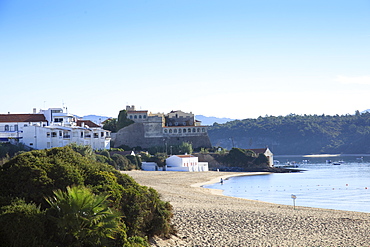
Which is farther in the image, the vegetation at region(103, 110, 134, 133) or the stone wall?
the vegetation at region(103, 110, 134, 133)

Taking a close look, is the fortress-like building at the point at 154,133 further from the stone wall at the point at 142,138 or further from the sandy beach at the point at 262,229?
the sandy beach at the point at 262,229

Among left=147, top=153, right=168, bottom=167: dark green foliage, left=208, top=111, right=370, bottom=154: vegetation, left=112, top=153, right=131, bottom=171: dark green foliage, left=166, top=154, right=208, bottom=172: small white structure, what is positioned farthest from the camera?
left=208, top=111, right=370, bottom=154: vegetation

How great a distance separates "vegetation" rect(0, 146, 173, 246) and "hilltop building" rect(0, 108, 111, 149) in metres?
45.3

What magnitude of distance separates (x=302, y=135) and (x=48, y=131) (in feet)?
363

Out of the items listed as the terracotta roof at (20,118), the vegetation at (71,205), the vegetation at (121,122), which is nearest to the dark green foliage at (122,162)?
the terracotta roof at (20,118)

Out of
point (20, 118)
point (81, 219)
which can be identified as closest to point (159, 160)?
point (20, 118)

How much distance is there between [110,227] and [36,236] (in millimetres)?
1631

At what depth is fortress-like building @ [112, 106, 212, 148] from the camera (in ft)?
242

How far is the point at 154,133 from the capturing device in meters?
75.2

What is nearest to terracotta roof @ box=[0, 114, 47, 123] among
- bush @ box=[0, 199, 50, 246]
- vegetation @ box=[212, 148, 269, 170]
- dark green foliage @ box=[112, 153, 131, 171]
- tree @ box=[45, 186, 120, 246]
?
dark green foliage @ box=[112, 153, 131, 171]

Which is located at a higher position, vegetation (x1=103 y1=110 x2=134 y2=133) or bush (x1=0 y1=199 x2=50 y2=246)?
vegetation (x1=103 y1=110 x2=134 y2=133)

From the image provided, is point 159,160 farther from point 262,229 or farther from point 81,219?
point 81,219

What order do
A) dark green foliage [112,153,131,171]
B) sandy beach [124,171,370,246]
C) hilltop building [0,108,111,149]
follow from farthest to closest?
hilltop building [0,108,111,149] < dark green foliage [112,153,131,171] < sandy beach [124,171,370,246]

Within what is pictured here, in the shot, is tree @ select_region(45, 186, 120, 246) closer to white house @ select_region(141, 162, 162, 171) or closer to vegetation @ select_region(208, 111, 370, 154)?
white house @ select_region(141, 162, 162, 171)
